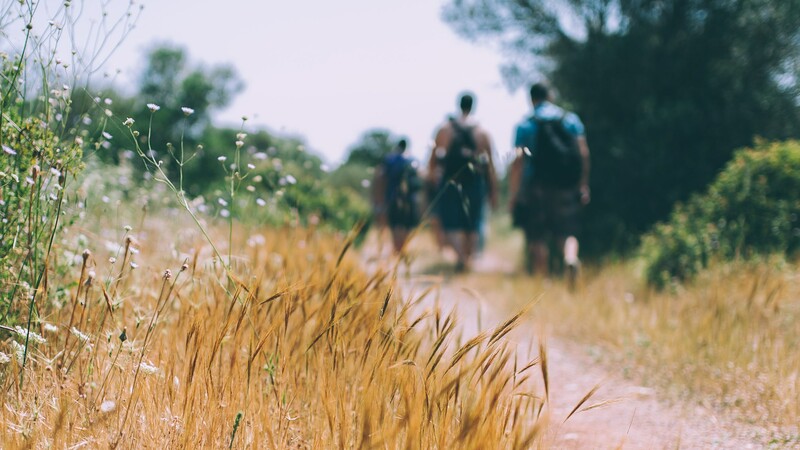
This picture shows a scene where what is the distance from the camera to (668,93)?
33.0 ft

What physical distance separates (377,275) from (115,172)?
4345mm

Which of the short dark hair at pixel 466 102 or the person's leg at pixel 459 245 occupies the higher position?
the short dark hair at pixel 466 102

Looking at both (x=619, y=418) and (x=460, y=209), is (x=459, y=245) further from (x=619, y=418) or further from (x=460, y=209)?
(x=619, y=418)

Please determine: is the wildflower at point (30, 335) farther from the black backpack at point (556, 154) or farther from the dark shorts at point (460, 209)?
the dark shorts at point (460, 209)

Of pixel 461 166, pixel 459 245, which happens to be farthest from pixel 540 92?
pixel 459 245

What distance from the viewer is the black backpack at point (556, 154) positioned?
6805 millimetres

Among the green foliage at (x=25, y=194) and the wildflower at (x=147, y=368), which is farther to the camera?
the green foliage at (x=25, y=194)

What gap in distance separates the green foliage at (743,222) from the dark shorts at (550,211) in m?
0.97

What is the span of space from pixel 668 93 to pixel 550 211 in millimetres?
4029

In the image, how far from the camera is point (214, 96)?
110 feet


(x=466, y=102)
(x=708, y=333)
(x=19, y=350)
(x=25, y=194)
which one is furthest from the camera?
(x=466, y=102)

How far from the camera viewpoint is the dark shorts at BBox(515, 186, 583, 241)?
7.27 meters

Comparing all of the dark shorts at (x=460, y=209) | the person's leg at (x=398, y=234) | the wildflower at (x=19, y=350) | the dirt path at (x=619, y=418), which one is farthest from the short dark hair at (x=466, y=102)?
the wildflower at (x=19, y=350)

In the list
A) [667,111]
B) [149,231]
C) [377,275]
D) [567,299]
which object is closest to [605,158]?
[667,111]
